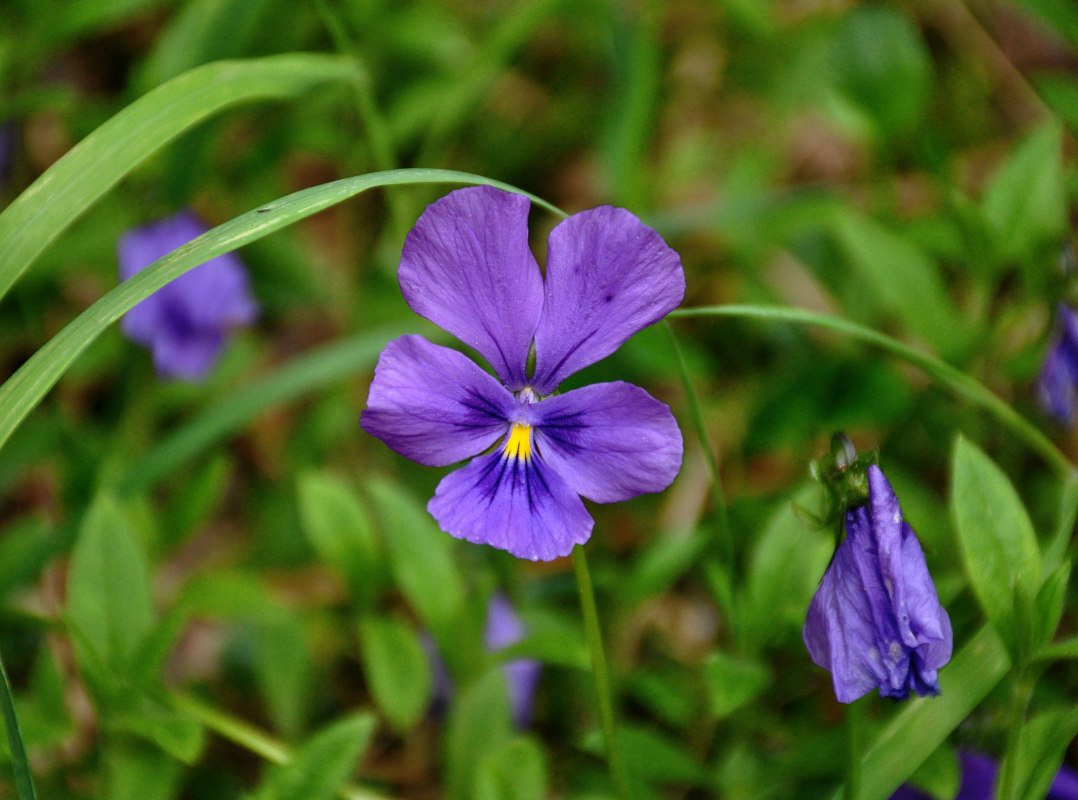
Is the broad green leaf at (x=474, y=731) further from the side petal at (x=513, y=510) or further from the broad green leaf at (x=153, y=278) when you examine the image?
the broad green leaf at (x=153, y=278)

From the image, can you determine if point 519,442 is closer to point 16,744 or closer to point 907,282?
point 16,744

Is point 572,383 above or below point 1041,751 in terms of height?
above

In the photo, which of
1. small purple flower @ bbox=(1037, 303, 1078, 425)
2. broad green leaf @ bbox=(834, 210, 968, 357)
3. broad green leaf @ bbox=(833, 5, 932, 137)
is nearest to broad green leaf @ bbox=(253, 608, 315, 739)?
broad green leaf @ bbox=(834, 210, 968, 357)

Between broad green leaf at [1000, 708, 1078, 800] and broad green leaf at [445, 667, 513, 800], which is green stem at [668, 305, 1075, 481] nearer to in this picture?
broad green leaf at [1000, 708, 1078, 800]

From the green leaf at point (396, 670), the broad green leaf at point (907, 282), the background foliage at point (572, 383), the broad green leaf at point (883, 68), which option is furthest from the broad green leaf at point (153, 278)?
the broad green leaf at point (883, 68)

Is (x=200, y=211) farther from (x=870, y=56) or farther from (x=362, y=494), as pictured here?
(x=870, y=56)

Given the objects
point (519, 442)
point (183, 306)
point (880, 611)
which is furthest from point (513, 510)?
point (183, 306)

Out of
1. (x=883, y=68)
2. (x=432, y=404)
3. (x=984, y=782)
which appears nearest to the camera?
(x=432, y=404)
